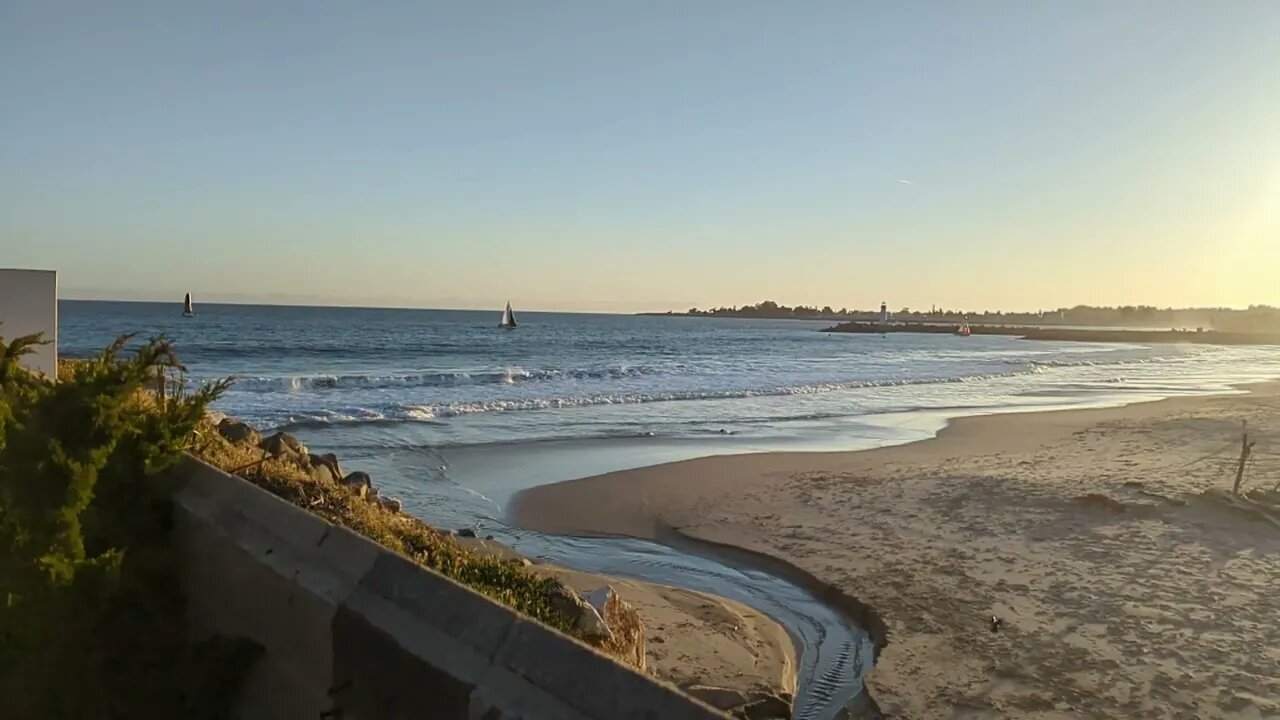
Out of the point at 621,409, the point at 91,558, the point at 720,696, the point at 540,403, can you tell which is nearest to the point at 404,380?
the point at 540,403

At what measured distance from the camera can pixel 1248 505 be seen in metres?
11.0

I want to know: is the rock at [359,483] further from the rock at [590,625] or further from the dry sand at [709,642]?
the rock at [590,625]

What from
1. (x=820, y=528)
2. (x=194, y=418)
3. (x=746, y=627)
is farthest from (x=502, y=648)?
(x=820, y=528)

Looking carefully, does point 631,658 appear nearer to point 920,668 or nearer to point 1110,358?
point 920,668

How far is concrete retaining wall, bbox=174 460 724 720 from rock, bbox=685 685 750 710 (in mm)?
2764

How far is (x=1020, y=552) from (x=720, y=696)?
5259 mm

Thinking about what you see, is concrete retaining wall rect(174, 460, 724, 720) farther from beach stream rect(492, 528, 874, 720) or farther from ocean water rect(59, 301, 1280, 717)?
ocean water rect(59, 301, 1280, 717)

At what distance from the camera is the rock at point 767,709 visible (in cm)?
544

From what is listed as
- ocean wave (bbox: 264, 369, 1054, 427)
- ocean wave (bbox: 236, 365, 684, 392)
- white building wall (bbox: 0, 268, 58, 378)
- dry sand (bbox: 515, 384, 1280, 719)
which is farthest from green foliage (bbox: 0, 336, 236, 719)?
ocean wave (bbox: 236, 365, 684, 392)

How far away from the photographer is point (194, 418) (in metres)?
4.22

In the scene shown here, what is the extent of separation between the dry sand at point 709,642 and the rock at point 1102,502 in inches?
239

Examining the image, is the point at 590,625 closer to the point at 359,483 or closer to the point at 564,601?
the point at 564,601

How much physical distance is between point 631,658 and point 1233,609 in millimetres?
5498

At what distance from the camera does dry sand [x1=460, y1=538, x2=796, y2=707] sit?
5965mm
